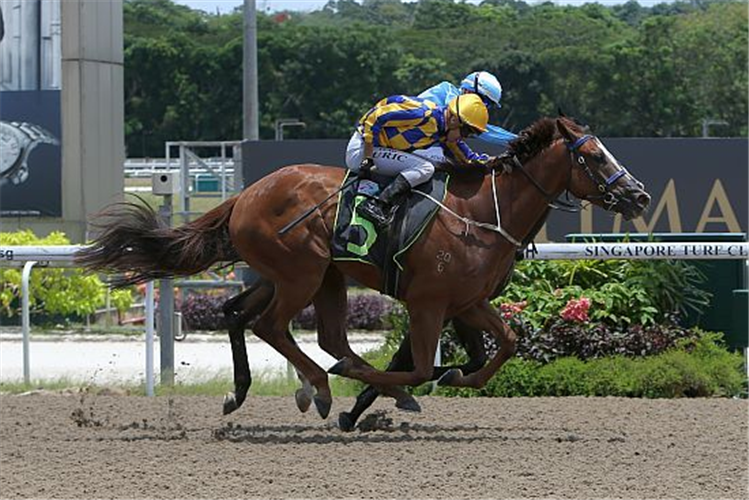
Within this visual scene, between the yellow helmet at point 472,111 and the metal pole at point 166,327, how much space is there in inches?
118

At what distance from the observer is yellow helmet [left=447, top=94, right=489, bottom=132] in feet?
24.5

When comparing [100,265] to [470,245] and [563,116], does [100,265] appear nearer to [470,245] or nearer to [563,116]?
[470,245]

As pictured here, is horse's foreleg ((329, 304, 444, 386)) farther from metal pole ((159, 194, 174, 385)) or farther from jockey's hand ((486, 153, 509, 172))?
metal pole ((159, 194, 174, 385))

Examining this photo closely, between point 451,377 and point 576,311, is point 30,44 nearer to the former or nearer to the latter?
point 576,311

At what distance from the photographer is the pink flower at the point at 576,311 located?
9938 millimetres

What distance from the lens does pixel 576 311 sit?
9945 millimetres

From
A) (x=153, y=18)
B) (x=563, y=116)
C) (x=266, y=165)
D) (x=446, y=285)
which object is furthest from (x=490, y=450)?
(x=153, y=18)

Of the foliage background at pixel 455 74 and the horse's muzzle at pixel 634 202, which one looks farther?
the foliage background at pixel 455 74

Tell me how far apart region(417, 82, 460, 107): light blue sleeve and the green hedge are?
2531mm

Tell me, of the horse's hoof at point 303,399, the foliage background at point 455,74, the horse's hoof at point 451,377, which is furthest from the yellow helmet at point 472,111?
the foliage background at point 455,74

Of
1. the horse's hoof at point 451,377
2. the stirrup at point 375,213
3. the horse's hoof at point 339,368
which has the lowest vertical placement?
the horse's hoof at point 451,377

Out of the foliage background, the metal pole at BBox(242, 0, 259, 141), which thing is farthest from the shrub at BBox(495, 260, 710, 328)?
the foliage background

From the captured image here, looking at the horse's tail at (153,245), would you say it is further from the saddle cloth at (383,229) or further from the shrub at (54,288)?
the shrub at (54,288)

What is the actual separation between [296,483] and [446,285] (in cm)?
156
